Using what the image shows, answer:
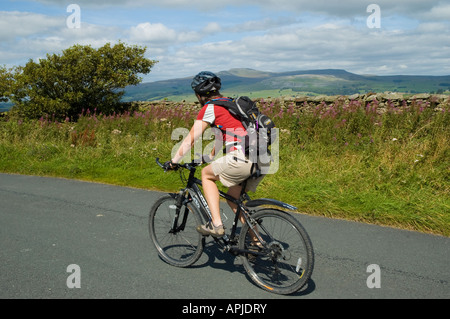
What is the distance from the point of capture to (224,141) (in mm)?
4359

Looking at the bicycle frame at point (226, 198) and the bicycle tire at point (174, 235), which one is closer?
the bicycle frame at point (226, 198)

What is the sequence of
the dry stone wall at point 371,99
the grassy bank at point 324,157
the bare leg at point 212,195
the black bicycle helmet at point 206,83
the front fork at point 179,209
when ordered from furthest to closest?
the dry stone wall at point 371,99 < the grassy bank at point 324,157 < the front fork at point 179,209 < the bare leg at point 212,195 < the black bicycle helmet at point 206,83

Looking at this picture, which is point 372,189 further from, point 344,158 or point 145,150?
point 145,150

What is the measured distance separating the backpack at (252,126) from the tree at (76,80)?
1992cm

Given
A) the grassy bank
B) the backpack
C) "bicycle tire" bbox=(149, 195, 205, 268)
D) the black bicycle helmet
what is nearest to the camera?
the backpack

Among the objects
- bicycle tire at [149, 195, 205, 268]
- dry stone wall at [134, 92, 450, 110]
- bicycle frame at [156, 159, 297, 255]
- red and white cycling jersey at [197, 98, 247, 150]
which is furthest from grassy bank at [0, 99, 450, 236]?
red and white cycling jersey at [197, 98, 247, 150]

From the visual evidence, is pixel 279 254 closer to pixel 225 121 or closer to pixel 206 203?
pixel 206 203

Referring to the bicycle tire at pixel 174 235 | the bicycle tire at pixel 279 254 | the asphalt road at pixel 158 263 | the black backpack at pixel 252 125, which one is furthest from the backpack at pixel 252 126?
the asphalt road at pixel 158 263

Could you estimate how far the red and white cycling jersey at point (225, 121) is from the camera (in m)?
4.22

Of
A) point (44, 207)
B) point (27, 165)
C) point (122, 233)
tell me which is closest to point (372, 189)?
point (122, 233)

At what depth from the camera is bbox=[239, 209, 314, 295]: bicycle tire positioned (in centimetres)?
388

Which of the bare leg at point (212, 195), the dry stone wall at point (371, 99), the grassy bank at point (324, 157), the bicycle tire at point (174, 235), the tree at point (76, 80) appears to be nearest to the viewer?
the bare leg at point (212, 195)

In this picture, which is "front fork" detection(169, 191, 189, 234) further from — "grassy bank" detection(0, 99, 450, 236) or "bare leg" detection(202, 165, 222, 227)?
"grassy bank" detection(0, 99, 450, 236)

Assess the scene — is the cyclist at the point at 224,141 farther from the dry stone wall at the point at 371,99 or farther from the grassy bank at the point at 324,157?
the dry stone wall at the point at 371,99
